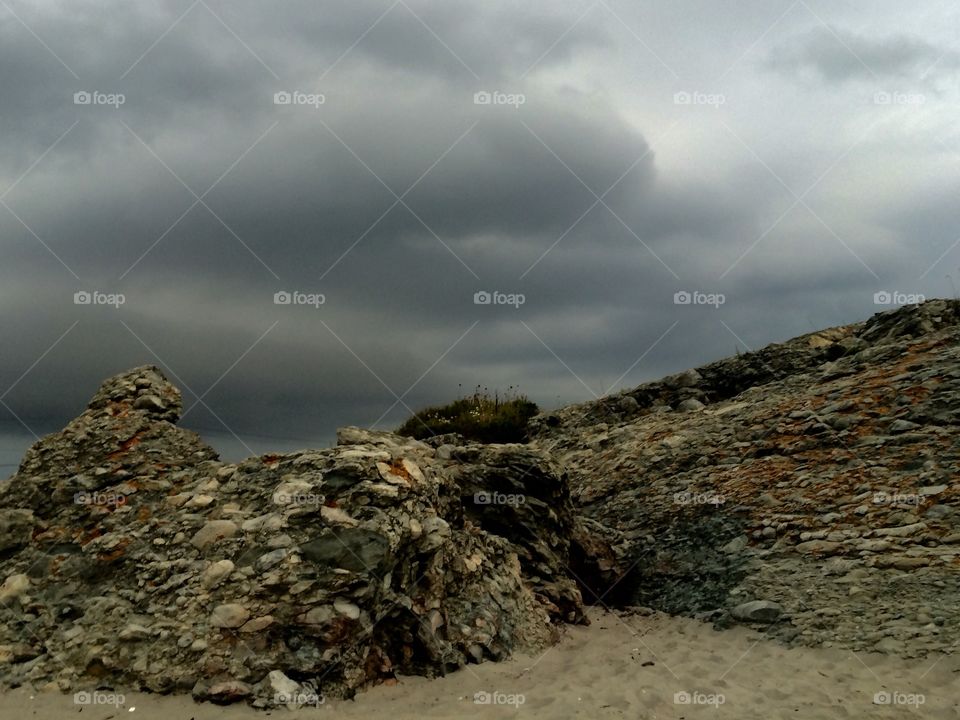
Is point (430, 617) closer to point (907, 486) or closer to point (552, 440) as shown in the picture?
point (907, 486)

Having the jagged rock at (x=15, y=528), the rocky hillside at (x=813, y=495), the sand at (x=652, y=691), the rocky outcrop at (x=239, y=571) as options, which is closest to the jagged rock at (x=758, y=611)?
the rocky hillside at (x=813, y=495)

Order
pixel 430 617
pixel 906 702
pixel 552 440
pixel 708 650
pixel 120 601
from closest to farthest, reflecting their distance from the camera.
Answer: pixel 906 702, pixel 120 601, pixel 430 617, pixel 708 650, pixel 552 440

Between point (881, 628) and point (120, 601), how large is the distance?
9.94 meters

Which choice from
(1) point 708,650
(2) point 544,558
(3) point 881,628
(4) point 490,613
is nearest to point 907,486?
(3) point 881,628

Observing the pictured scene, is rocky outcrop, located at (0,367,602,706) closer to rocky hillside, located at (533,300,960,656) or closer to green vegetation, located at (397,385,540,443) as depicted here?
rocky hillside, located at (533,300,960,656)

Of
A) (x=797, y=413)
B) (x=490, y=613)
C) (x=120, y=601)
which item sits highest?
(x=797, y=413)

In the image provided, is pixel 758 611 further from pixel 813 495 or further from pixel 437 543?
pixel 437 543

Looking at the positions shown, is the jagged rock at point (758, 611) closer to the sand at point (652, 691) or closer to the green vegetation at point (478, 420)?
the sand at point (652, 691)

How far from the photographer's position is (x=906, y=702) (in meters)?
7.82

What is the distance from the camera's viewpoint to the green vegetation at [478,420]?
24.9 m

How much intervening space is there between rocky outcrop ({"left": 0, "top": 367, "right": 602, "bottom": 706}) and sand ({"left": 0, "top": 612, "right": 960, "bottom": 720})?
307mm

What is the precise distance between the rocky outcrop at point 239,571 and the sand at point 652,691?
0.31m

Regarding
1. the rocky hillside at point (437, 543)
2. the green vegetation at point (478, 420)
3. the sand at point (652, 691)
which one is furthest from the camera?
the green vegetation at point (478, 420)

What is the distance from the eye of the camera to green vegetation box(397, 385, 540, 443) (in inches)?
981
